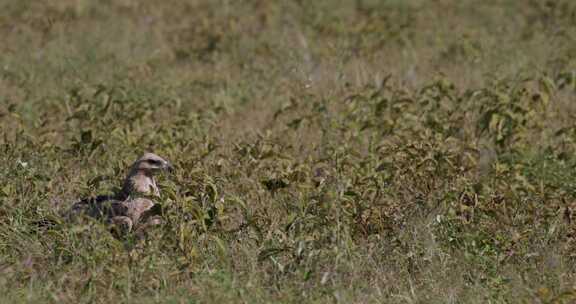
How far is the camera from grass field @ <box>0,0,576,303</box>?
231 inches

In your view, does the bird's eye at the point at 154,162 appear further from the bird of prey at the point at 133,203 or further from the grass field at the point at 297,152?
the grass field at the point at 297,152

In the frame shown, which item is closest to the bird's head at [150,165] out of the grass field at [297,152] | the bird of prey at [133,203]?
the bird of prey at [133,203]

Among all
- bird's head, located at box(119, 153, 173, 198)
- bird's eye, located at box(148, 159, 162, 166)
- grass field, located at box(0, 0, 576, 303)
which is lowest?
grass field, located at box(0, 0, 576, 303)

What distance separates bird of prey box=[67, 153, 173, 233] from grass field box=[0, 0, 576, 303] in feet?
0.53

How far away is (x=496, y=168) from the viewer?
23.5 feet

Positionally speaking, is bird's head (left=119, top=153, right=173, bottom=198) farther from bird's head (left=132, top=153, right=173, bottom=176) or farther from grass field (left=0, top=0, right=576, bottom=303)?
grass field (left=0, top=0, right=576, bottom=303)

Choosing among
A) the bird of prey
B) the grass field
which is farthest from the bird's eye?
the grass field

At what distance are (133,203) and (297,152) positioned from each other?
2271 mm

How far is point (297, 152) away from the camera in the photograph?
340 inches

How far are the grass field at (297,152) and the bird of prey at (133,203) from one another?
6.4 inches

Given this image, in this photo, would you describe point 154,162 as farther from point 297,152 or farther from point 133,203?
point 297,152

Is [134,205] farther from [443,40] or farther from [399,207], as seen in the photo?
[443,40]

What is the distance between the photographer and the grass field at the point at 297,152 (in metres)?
5.86

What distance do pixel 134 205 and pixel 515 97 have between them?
357cm
